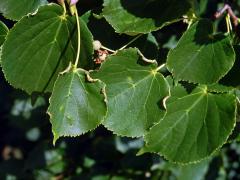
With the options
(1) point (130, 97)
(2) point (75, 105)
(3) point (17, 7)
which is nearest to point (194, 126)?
(1) point (130, 97)

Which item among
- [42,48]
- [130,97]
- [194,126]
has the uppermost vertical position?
[42,48]

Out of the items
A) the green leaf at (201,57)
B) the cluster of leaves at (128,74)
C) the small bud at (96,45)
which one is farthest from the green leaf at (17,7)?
the green leaf at (201,57)

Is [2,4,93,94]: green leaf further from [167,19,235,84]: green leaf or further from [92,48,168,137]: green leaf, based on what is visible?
[167,19,235,84]: green leaf

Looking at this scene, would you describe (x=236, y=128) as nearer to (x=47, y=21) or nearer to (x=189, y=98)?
(x=189, y=98)

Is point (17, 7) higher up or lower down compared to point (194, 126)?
higher up

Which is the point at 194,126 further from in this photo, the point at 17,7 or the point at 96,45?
the point at 17,7

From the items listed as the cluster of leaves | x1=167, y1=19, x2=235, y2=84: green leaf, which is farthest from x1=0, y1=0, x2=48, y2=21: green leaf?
x1=167, y1=19, x2=235, y2=84: green leaf
